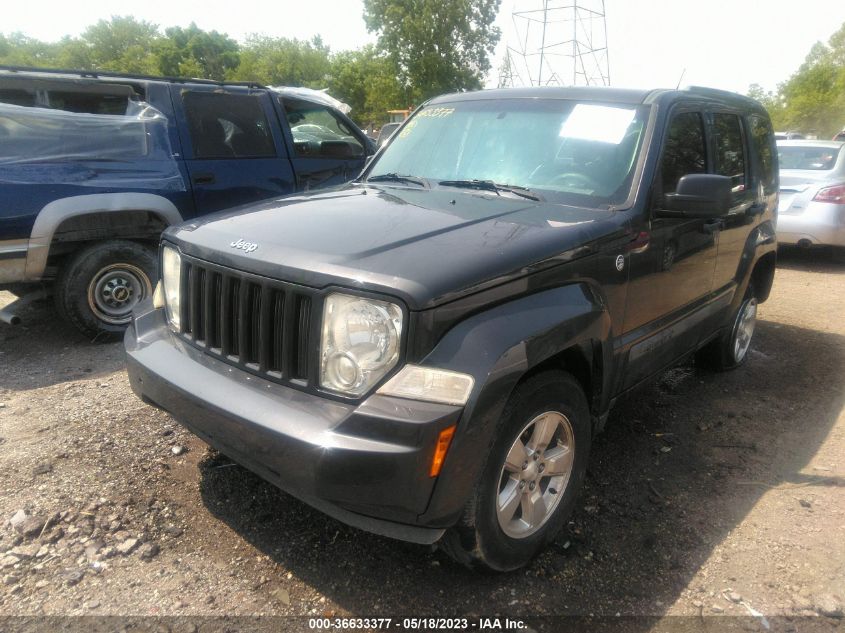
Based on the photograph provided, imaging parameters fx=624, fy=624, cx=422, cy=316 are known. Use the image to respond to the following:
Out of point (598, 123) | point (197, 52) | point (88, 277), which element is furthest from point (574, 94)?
point (197, 52)

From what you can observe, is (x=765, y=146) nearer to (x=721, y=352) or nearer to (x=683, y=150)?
(x=721, y=352)

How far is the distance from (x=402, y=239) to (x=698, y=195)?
151cm

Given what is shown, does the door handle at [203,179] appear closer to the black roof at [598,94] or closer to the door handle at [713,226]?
the black roof at [598,94]

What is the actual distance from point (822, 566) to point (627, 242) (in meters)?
1.58

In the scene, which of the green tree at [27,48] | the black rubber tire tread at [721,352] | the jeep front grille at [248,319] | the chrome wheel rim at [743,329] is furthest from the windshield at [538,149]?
the green tree at [27,48]

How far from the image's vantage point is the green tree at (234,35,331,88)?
5694 centimetres

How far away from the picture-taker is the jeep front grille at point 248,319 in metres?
2.15

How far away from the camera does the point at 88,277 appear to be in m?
4.79

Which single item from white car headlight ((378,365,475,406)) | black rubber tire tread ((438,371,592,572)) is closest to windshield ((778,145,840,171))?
black rubber tire tread ((438,371,592,572))

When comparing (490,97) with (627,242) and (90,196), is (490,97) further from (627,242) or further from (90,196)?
(90,196)

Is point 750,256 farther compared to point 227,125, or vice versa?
point 227,125

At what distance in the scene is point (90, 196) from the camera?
468 cm

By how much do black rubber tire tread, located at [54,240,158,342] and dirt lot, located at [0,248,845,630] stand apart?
2.68 feet

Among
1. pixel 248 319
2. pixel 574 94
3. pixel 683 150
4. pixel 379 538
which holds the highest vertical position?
pixel 574 94
